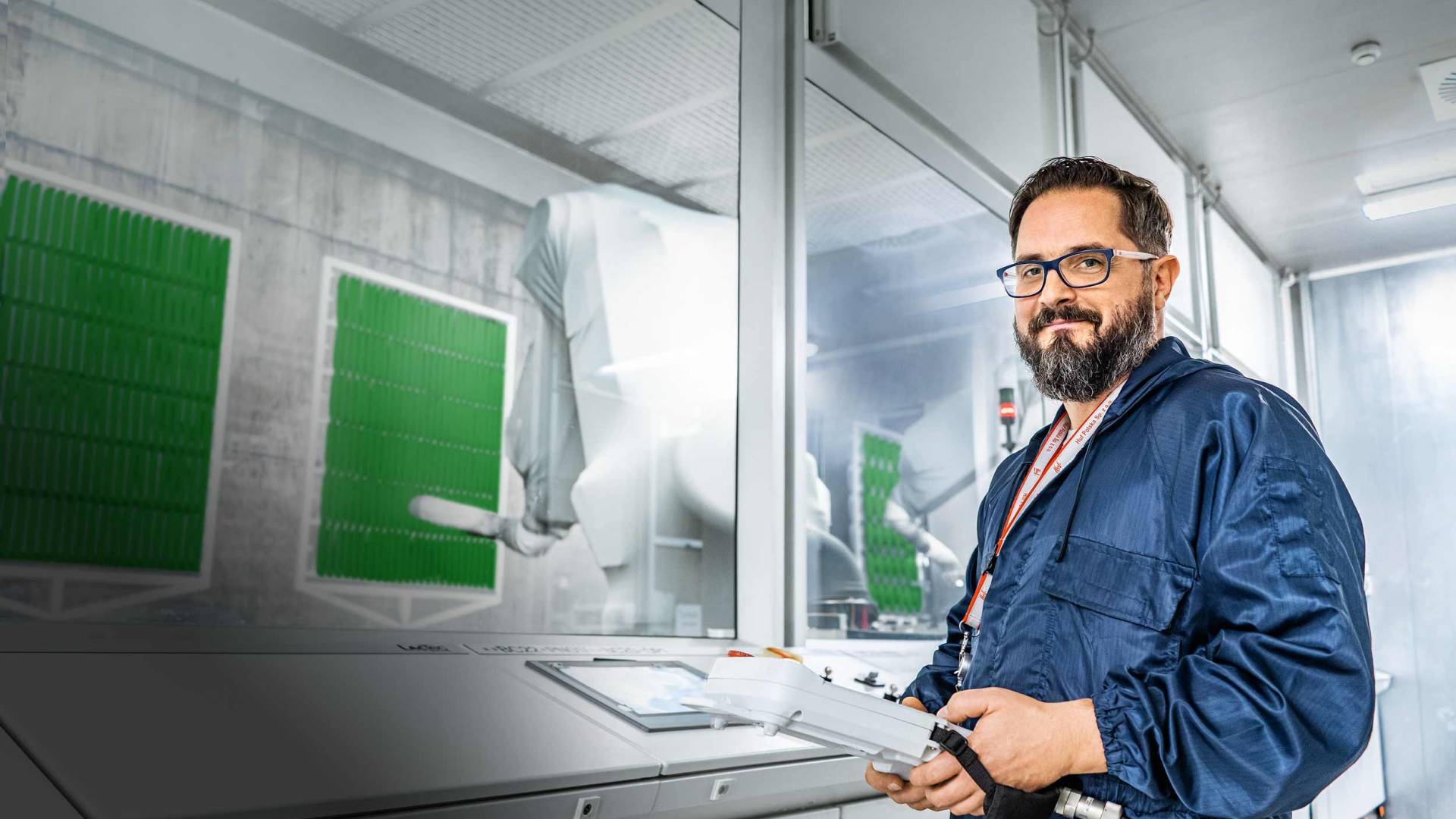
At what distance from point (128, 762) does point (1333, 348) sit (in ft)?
21.8

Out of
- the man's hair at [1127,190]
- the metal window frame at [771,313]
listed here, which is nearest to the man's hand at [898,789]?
the man's hair at [1127,190]

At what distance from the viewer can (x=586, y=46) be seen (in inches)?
83.9

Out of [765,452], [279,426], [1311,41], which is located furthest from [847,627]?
[1311,41]

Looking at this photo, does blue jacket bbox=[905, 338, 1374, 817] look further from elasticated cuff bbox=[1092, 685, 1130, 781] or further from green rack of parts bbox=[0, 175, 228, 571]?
green rack of parts bbox=[0, 175, 228, 571]

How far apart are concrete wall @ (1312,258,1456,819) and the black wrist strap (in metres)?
5.56

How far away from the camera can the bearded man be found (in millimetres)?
1026

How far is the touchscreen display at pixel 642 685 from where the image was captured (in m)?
1.55

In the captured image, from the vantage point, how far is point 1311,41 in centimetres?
416

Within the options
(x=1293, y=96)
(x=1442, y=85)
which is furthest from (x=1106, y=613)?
(x=1442, y=85)

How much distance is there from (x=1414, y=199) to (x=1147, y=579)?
5.25 meters

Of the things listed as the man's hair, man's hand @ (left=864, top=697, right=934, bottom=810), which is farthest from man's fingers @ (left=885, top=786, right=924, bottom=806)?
the man's hair

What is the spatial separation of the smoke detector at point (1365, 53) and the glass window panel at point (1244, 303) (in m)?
1.12

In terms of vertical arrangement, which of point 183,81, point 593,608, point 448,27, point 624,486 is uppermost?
point 448,27

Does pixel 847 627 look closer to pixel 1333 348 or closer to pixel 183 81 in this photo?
pixel 183 81
